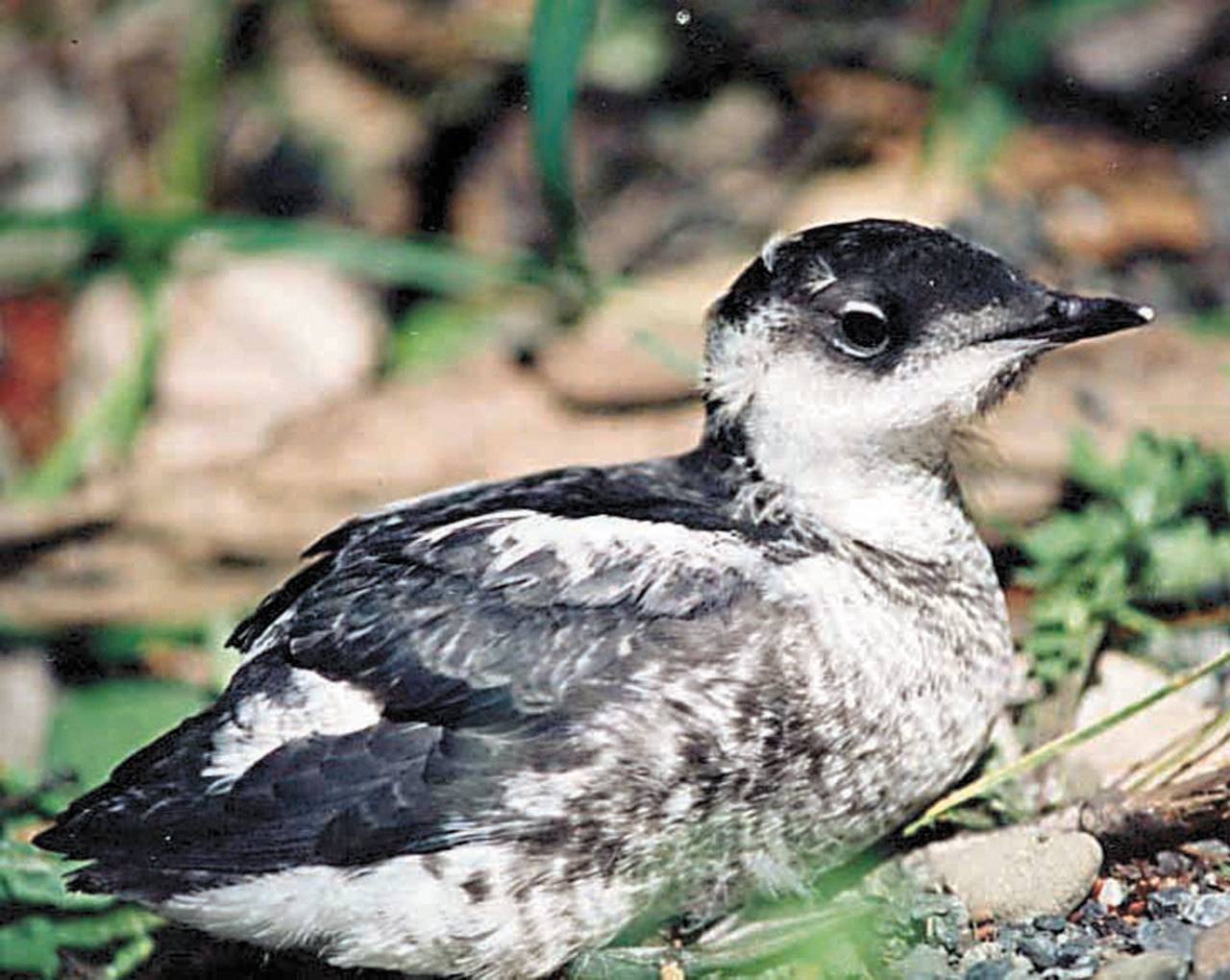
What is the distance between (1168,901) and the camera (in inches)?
104

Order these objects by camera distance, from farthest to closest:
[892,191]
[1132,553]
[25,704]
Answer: [892,191]
[25,704]
[1132,553]

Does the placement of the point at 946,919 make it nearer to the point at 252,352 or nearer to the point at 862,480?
the point at 862,480

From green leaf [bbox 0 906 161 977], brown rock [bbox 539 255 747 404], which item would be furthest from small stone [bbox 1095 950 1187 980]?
brown rock [bbox 539 255 747 404]

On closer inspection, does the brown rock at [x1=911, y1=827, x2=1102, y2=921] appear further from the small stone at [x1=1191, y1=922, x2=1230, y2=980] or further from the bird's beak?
the bird's beak

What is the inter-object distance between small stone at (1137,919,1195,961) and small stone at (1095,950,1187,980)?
0.04 m

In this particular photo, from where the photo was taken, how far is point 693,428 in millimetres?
4344

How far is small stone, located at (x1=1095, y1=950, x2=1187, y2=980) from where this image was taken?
2355 mm

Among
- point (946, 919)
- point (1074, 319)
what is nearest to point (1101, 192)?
point (1074, 319)

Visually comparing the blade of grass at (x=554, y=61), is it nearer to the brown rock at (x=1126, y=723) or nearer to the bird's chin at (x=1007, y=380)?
the bird's chin at (x=1007, y=380)

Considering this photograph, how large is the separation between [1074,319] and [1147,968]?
2.96 ft

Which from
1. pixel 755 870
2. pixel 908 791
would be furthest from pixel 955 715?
pixel 755 870

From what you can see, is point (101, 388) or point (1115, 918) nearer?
point (1115, 918)

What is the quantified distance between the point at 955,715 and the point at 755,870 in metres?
0.37

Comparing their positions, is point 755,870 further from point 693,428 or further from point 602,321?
point 602,321
